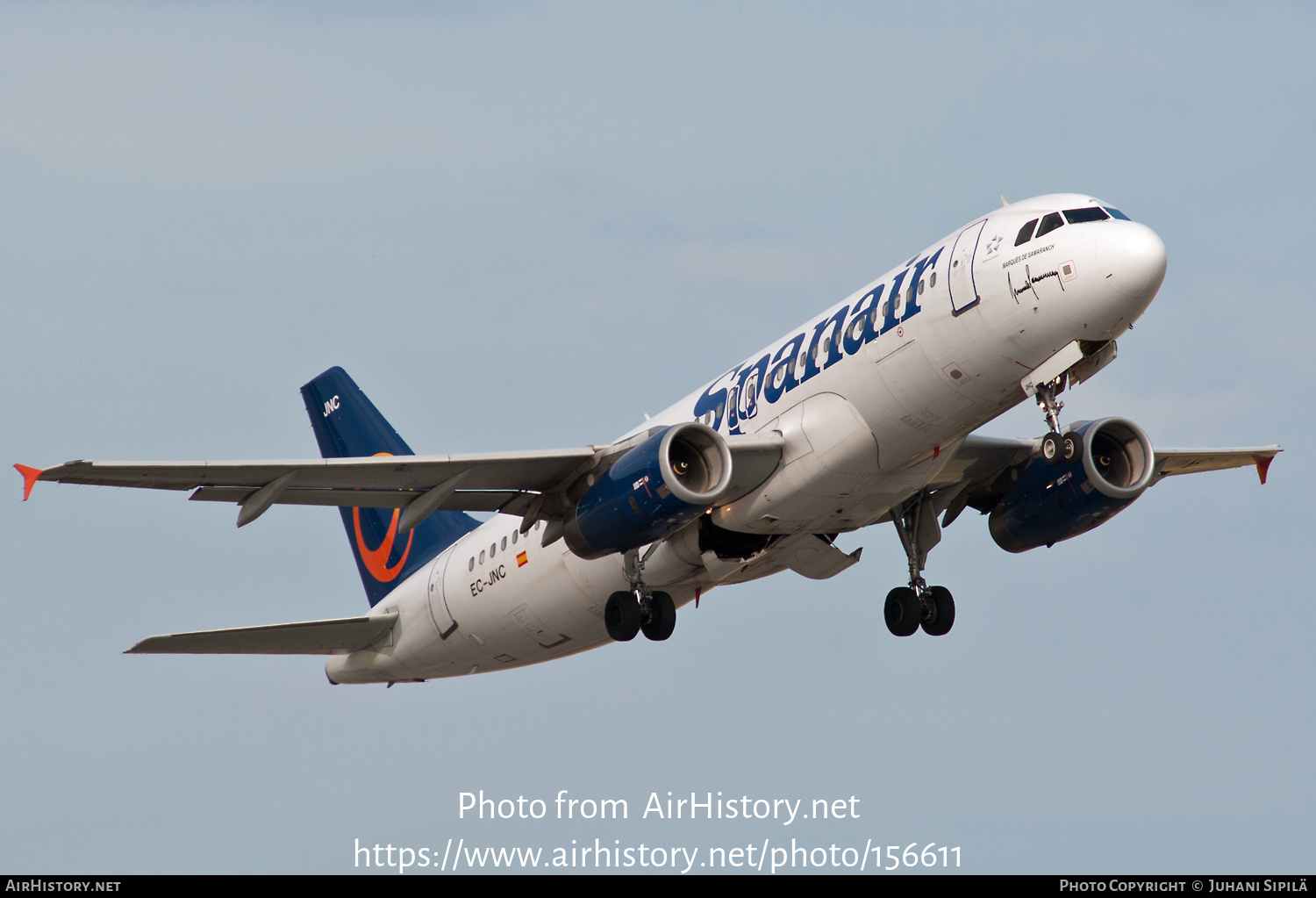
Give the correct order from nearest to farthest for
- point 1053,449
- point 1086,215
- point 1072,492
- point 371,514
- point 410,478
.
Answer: point 1086,215, point 1053,449, point 410,478, point 1072,492, point 371,514

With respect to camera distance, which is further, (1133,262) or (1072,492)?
(1072,492)

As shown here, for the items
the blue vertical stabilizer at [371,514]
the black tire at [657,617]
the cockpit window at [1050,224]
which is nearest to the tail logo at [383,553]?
the blue vertical stabilizer at [371,514]

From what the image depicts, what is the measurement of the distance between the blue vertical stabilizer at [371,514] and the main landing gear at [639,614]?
7615 mm

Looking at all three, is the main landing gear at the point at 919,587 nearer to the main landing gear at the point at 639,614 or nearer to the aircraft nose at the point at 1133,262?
the main landing gear at the point at 639,614

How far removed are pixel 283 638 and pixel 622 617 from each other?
28.5ft

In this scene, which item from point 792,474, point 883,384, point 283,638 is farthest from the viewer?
point 283,638

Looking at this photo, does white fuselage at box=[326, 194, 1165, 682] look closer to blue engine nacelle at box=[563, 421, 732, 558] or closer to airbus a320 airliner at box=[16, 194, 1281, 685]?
airbus a320 airliner at box=[16, 194, 1281, 685]

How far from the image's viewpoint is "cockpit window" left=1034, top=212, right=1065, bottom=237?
26344 millimetres

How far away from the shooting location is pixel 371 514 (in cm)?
4103

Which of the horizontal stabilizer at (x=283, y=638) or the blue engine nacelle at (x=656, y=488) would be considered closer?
the blue engine nacelle at (x=656, y=488)

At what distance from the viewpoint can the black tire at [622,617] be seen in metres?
31.0

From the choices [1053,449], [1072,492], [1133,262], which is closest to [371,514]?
[1072,492]

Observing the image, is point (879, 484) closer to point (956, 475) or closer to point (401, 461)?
point (956, 475)

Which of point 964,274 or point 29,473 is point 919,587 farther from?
point 29,473
